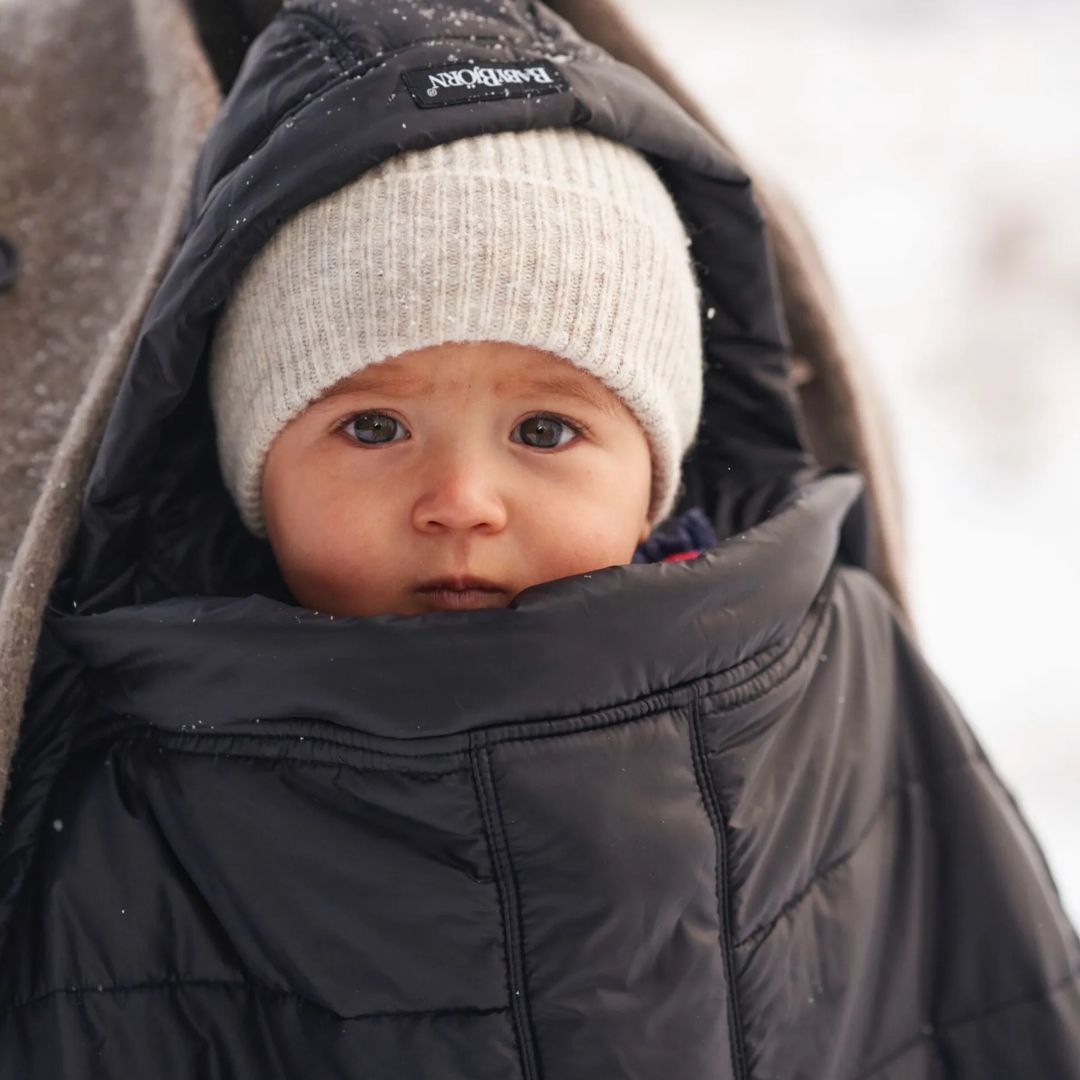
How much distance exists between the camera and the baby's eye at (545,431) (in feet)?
3.26

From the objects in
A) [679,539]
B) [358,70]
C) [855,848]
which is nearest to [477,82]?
[358,70]

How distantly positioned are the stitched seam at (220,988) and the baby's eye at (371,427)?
0.42m

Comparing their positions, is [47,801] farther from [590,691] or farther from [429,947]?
[590,691]

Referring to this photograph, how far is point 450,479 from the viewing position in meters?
0.93

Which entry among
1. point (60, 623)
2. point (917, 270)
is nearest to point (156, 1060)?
point (60, 623)

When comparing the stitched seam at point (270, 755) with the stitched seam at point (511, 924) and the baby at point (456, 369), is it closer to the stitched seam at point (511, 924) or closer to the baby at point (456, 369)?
the stitched seam at point (511, 924)

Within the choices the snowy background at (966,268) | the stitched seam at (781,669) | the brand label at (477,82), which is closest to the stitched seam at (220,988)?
the stitched seam at (781,669)

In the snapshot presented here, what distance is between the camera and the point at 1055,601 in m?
1.99

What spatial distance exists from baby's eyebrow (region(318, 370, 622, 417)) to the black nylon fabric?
5.0 inches

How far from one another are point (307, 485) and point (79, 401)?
0.30 m

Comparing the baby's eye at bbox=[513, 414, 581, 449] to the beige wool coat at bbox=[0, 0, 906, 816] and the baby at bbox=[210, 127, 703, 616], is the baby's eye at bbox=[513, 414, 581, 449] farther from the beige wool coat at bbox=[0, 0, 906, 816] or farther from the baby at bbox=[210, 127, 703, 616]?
the beige wool coat at bbox=[0, 0, 906, 816]

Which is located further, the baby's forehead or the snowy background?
the snowy background

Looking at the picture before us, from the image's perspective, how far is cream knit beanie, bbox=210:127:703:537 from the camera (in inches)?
36.5

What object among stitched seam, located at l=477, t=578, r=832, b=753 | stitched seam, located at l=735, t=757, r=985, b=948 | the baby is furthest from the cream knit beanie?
stitched seam, located at l=735, t=757, r=985, b=948
